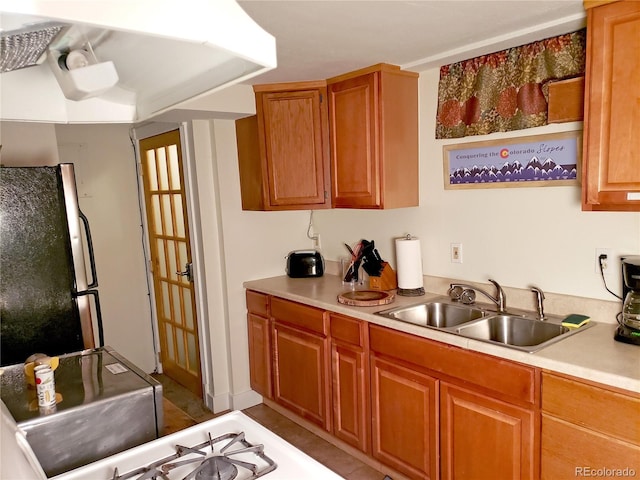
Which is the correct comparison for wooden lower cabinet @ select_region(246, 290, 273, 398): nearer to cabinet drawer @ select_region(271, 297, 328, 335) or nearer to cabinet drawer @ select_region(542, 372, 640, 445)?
cabinet drawer @ select_region(271, 297, 328, 335)

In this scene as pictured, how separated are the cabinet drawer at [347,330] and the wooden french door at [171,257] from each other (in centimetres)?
130

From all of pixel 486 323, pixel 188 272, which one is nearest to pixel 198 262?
pixel 188 272

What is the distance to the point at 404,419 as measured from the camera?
7.59 ft

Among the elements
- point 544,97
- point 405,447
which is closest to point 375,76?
point 544,97

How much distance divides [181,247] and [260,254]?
2.09ft

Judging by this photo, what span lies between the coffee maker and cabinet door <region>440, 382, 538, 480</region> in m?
0.46

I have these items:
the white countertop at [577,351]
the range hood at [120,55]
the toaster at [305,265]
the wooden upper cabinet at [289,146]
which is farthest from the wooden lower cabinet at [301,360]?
the range hood at [120,55]

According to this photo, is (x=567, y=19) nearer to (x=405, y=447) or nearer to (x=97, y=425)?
(x=405, y=447)

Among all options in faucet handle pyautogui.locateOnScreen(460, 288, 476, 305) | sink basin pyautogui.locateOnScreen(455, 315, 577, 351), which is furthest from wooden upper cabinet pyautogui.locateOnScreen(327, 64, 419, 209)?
sink basin pyautogui.locateOnScreen(455, 315, 577, 351)

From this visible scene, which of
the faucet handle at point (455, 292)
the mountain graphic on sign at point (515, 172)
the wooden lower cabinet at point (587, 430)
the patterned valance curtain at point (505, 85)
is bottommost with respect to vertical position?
Result: the wooden lower cabinet at point (587, 430)

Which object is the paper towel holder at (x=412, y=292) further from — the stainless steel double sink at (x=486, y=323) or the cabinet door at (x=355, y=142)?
the cabinet door at (x=355, y=142)

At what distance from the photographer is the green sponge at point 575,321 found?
2025mm

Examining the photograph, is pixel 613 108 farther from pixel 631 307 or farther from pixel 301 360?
pixel 301 360

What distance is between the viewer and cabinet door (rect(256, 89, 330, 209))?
2.92m
